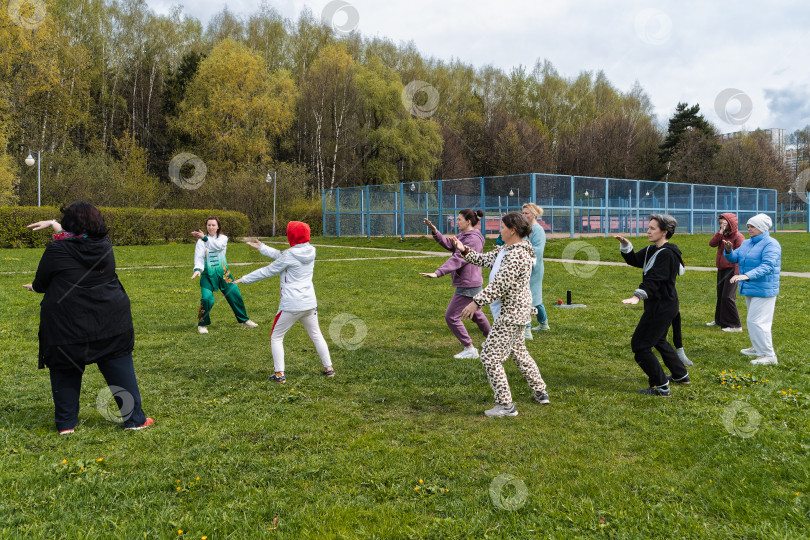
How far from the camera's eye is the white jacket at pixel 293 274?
5.93 m

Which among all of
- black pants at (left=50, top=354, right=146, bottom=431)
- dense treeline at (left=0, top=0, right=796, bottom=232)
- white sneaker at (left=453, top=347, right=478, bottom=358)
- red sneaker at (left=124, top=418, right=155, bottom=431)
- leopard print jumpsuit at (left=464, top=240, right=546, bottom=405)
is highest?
Result: dense treeline at (left=0, top=0, right=796, bottom=232)

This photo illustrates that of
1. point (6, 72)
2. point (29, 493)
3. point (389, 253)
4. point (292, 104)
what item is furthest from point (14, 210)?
point (29, 493)

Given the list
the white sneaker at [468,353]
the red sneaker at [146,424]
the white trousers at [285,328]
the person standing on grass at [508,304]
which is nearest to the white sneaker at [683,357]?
the white sneaker at [468,353]

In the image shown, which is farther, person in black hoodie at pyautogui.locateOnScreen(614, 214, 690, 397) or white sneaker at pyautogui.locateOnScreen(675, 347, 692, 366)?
white sneaker at pyautogui.locateOnScreen(675, 347, 692, 366)

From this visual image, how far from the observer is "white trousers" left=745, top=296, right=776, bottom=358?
21.6 ft

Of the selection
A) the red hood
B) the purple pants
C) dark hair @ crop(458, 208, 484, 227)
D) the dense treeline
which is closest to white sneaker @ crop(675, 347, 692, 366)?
the purple pants

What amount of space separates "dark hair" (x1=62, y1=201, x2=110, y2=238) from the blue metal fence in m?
22.9

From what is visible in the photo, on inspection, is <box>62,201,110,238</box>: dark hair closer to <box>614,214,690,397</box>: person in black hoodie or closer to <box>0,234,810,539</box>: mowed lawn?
<box>0,234,810,539</box>: mowed lawn

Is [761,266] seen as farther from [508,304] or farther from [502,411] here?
[502,411]

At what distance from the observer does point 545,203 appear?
27172 mm

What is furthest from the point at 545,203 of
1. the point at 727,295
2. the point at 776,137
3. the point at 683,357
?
the point at 776,137

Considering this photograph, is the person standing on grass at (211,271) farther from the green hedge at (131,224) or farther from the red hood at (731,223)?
the green hedge at (131,224)

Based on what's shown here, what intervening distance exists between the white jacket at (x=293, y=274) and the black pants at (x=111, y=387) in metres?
1.57

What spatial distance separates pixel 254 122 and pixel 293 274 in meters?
44.0
